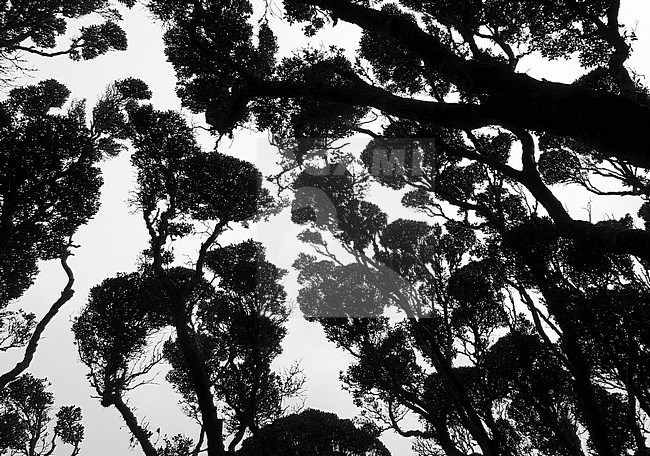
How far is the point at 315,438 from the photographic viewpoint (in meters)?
12.9

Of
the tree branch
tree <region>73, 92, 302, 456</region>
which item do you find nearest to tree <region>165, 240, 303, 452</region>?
tree <region>73, 92, 302, 456</region>

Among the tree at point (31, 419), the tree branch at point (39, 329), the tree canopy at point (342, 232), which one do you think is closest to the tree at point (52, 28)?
the tree canopy at point (342, 232)

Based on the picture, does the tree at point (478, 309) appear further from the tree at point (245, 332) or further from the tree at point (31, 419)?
the tree at point (31, 419)

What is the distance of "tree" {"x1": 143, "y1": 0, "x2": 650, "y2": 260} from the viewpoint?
342 cm

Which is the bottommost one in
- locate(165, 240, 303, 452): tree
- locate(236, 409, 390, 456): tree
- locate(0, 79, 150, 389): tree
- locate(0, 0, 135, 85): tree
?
locate(236, 409, 390, 456): tree

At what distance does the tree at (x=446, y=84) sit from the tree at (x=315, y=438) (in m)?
9.85

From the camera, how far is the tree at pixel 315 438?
12258 mm

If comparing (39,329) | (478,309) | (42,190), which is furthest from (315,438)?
(42,190)

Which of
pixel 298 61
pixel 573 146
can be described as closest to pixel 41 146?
pixel 298 61

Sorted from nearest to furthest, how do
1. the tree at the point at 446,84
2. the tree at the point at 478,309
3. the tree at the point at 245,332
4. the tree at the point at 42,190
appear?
1. the tree at the point at 446,84
2. the tree at the point at 478,309
3. the tree at the point at 42,190
4. the tree at the point at 245,332

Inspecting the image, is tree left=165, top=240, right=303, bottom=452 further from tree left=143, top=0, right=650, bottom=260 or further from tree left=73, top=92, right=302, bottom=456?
tree left=143, top=0, right=650, bottom=260

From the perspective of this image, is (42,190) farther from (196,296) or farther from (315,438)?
(315,438)

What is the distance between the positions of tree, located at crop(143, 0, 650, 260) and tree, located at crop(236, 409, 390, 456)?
9.85 m

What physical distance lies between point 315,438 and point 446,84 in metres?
13.2
